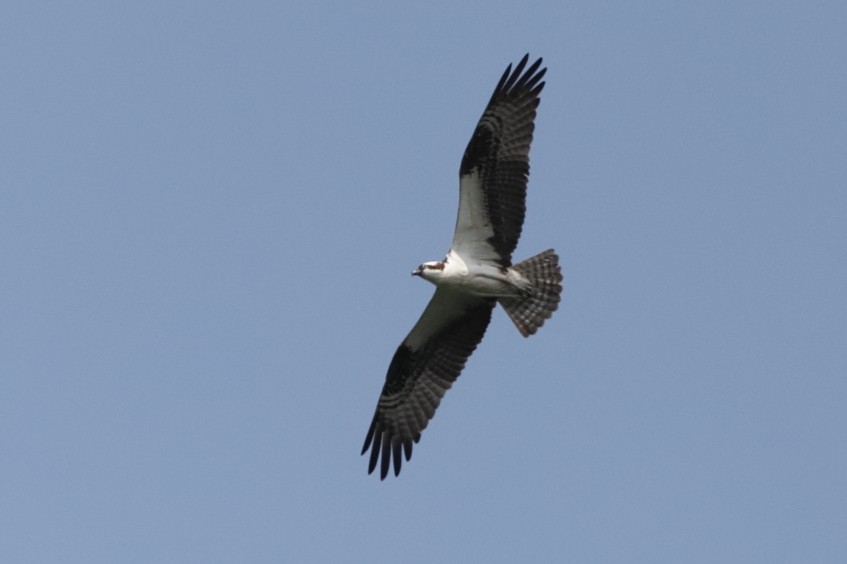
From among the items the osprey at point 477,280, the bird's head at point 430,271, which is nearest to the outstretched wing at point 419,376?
the osprey at point 477,280

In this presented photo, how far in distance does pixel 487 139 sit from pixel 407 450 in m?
4.43

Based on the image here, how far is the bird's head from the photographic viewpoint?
1920 cm

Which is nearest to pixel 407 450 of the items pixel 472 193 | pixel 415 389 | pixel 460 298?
pixel 415 389

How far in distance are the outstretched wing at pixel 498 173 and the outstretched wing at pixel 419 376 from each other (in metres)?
1.33

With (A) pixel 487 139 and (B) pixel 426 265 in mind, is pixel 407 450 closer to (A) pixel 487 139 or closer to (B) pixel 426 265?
(B) pixel 426 265

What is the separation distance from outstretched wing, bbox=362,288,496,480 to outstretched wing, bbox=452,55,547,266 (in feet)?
4.36

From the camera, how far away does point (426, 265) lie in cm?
1925

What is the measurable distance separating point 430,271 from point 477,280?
596 mm

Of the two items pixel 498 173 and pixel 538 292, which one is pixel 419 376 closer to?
pixel 538 292

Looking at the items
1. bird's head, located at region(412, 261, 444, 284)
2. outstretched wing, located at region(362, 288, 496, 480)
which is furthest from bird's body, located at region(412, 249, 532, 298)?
outstretched wing, located at region(362, 288, 496, 480)

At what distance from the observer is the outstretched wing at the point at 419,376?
20.2 metres

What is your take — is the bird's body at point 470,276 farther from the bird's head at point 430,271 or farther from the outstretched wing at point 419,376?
the outstretched wing at point 419,376

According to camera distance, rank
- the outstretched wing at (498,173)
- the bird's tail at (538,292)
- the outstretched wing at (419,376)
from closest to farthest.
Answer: the outstretched wing at (498,173) < the bird's tail at (538,292) < the outstretched wing at (419,376)

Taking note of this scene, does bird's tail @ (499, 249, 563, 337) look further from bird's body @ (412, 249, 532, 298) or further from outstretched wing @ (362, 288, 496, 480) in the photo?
outstretched wing @ (362, 288, 496, 480)
